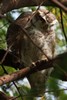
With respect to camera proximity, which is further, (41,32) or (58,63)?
(41,32)

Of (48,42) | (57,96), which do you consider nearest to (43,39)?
(48,42)

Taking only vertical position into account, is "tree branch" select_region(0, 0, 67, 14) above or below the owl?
above

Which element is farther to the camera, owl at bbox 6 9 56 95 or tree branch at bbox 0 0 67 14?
owl at bbox 6 9 56 95

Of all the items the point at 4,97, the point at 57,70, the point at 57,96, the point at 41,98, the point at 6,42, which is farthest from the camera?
the point at 6,42

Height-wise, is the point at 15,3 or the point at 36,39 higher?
the point at 15,3

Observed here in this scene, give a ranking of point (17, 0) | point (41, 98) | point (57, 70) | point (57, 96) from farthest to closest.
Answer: point (17, 0) < point (41, 98) < point (57, 96) < point (57, 70)

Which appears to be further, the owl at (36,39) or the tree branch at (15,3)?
the owl at (36,39)

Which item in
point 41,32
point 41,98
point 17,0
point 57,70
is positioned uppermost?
point 17,0

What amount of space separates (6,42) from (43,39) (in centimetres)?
40

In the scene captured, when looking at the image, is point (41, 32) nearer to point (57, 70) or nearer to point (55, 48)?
point (55, 48)

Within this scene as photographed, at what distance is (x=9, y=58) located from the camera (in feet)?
7.95

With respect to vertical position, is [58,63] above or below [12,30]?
below

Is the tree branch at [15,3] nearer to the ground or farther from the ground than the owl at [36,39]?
farther from the ground

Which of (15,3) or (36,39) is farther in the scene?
(36,39)
